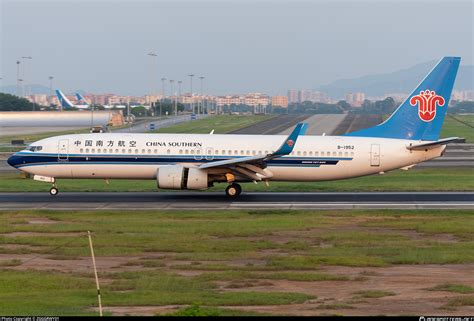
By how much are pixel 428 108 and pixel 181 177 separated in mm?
12892

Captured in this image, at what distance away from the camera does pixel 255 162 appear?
41.1 meters

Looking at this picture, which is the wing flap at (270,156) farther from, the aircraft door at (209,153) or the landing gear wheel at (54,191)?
the landing gear wheel at (54,191)

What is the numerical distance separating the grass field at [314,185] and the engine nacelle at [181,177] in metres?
6.11

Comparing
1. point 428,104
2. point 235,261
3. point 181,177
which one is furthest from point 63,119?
point 235,261

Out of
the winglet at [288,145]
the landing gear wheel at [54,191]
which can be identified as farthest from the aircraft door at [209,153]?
the landing gear wheel at [54,191]

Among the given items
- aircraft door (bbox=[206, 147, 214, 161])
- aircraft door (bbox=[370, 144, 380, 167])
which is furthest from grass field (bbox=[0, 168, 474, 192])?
aircraft door (bbox=[206, 147, 214, 161])

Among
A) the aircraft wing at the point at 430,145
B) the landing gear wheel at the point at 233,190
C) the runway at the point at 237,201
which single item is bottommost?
the runway at the point at 237,201

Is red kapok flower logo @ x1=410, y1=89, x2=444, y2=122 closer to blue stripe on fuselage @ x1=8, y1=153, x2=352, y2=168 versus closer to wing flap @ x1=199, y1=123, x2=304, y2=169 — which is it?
blue stripe on fuselage @ x1=8, y1=153, x2=352, y2=168

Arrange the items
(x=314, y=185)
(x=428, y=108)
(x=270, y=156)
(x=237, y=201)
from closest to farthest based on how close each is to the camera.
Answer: (x=270, y=156) < (x=237, y=201) < (x=428, y=108) < (x=314, y=185)

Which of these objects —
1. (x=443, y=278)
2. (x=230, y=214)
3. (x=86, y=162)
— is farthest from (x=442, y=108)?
(x=443, y=278)

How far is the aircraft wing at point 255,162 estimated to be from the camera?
40219 mm

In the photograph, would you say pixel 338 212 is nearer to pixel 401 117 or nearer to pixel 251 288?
pixel 401 117

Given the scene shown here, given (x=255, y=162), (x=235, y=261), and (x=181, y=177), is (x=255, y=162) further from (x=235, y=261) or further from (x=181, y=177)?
(x=235, y=261)

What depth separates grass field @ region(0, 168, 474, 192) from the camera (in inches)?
1848
